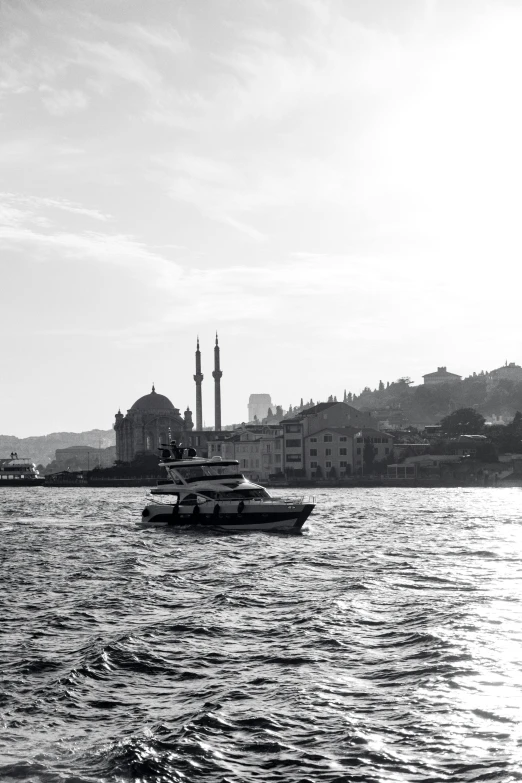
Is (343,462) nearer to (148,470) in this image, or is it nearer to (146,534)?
(148,470)

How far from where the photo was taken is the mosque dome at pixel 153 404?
591ft

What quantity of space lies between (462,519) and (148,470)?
10420 cm

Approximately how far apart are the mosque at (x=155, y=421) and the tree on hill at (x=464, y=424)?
1500 inches

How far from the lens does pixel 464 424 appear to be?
503 feet

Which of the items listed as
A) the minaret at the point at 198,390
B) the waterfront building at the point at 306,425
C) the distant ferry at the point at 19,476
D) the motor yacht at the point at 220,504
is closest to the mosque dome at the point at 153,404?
the minaret at the point at 198,390

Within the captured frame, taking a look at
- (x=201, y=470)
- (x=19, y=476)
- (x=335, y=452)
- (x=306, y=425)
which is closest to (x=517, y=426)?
(x=335, y=452)

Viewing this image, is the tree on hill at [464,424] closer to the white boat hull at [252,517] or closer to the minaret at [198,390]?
the minaret at [198,390]

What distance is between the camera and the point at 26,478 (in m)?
166

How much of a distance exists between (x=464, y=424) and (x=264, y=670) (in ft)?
456

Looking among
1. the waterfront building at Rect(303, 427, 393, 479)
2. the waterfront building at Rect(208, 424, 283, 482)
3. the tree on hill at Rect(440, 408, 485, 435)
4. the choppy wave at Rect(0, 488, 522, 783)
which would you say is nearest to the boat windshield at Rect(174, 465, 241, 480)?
the choppy wave at Rect(0, 488, 522, 783)

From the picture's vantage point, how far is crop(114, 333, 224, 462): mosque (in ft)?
566

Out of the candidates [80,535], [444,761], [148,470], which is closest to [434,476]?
[148,470]

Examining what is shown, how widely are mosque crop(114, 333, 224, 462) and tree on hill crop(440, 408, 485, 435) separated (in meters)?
38.1

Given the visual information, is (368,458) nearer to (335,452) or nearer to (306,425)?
(335,452)
